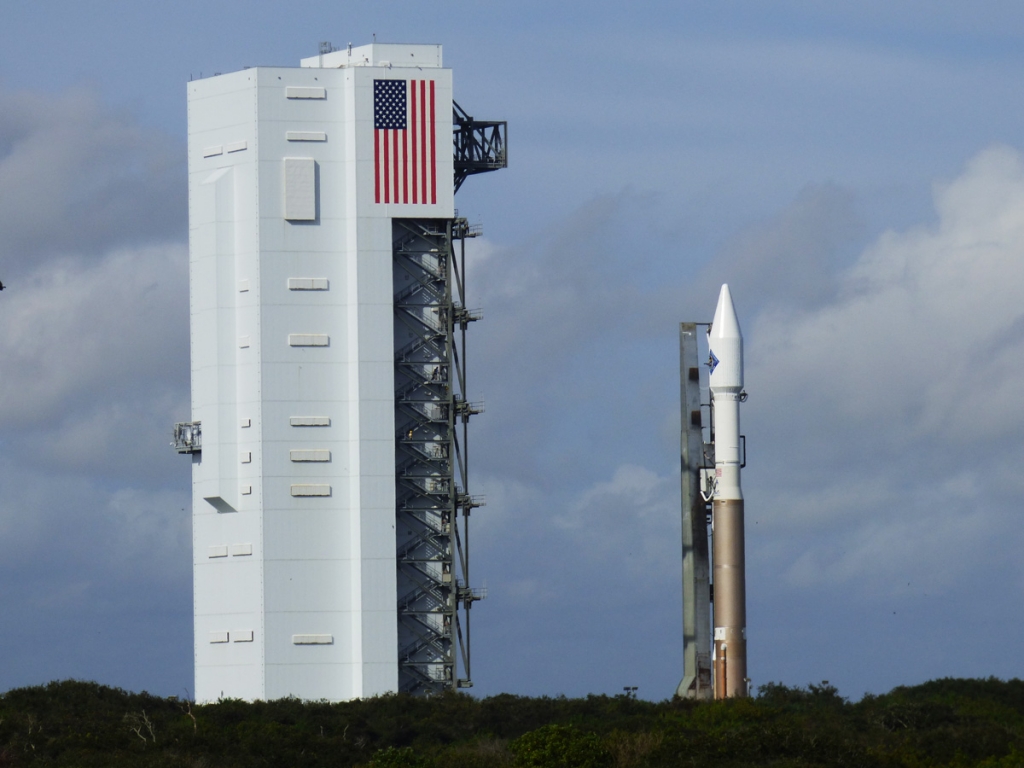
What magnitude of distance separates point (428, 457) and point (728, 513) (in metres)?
16.5

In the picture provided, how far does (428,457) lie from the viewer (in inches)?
3376

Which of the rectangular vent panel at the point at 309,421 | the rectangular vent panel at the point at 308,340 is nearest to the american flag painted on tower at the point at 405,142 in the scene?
the rectangular vent panel at the point at 308,340

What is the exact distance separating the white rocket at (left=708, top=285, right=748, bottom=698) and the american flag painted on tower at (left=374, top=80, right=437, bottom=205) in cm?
1628

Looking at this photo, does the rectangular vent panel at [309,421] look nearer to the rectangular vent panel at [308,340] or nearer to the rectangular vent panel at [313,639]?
the rectangular vent panel at [308,340]

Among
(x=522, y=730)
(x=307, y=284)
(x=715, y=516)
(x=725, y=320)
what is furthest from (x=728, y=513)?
(x=307, y=284)

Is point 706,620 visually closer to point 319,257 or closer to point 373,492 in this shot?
point 373,492

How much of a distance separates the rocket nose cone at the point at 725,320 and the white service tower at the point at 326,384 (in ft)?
45.7

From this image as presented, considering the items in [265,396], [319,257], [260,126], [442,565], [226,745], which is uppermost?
[260,126]

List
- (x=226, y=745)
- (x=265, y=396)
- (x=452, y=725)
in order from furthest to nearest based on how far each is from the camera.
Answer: (x=265, y=396), (x=452, y=725), (x=226, y=745)

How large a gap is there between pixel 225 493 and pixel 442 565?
964cm

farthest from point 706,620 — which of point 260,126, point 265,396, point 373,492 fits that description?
point 260,126

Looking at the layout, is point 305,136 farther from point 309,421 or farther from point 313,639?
point 313,639

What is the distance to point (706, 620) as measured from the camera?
76062 mm

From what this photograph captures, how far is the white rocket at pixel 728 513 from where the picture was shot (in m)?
73.8
